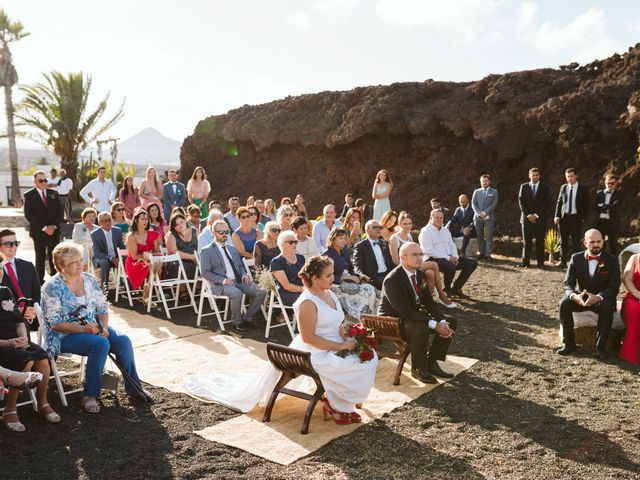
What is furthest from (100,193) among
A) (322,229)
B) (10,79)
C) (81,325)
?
(10,79)

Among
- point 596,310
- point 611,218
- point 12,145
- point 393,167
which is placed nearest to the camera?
point 596,310

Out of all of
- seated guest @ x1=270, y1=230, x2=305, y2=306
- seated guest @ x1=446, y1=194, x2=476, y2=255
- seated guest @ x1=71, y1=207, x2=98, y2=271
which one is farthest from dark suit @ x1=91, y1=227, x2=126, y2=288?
seated guest @ x1=446, y1=194, x2=476, y2=255

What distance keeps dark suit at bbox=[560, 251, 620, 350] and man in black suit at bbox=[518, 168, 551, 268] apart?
20.4ft

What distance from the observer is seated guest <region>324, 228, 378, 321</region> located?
8.22m

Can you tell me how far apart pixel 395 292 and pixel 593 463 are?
2.52 m

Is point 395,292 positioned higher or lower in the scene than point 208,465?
higher

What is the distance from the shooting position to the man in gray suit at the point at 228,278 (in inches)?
339

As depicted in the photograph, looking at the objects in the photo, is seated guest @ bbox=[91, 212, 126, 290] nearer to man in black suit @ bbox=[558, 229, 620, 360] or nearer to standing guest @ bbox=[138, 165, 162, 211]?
standing guest @ bbox=[138, 165, 162, 211]

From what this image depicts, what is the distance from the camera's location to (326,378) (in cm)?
517

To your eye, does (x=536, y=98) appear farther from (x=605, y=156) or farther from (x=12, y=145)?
(x=12, y=145)

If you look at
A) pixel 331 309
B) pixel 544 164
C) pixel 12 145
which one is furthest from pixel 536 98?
pixel 12 145

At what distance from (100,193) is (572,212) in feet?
33.2

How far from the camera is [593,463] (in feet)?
14.7

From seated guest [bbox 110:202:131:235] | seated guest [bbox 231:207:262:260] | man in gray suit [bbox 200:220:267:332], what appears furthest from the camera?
seated guest [bbox 110:202:131:235]
